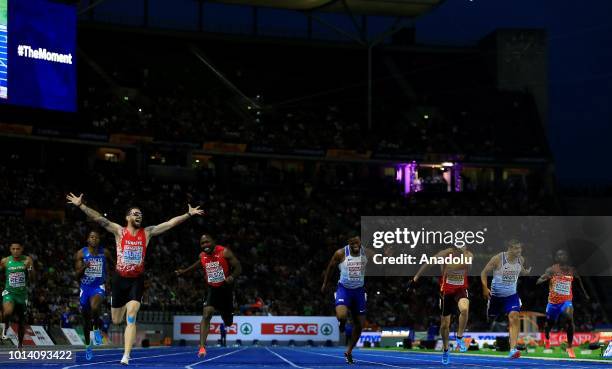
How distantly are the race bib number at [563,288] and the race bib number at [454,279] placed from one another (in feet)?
17.0

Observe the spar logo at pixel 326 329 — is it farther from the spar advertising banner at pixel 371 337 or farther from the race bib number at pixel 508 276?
the race bib number at pixel 508 276

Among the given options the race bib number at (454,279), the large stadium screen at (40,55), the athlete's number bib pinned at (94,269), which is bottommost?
the race bib number at (454,279)

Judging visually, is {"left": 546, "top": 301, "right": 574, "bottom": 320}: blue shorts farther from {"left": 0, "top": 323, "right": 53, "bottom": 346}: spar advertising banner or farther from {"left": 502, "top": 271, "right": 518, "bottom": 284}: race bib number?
{"left": 0, "top": 323, "right": 53, "bottom": 346}: spar advertising banner

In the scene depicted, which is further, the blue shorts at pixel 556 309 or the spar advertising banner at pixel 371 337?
the spar advertising banner at pixel 371 337

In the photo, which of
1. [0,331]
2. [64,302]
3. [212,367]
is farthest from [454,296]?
[64,302]

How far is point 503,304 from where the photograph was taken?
2319cm

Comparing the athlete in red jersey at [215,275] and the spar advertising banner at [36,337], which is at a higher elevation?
the athlete in red jersey at [215,275]

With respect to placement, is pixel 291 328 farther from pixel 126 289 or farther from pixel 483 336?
pixel 126 289

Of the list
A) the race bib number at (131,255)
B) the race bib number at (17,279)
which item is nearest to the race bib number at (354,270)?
the race bib number at (131,255)

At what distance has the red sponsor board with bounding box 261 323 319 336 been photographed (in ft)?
159

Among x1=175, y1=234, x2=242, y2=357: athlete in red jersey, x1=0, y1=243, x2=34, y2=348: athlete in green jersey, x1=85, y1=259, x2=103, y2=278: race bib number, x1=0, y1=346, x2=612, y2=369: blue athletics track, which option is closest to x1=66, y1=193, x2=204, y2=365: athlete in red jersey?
x1=0, y1=346, x2=612, y2=369: blue athletics track

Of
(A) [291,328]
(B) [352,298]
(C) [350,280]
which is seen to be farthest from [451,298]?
(A) [291,328]

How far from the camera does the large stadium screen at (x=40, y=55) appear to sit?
4341cm

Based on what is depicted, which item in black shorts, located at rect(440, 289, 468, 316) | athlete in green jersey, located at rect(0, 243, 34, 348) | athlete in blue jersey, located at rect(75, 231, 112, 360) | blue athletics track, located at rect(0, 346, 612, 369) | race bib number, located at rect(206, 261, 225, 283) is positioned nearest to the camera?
blue athletics track, located at rect(0, 346, 612, 369)
